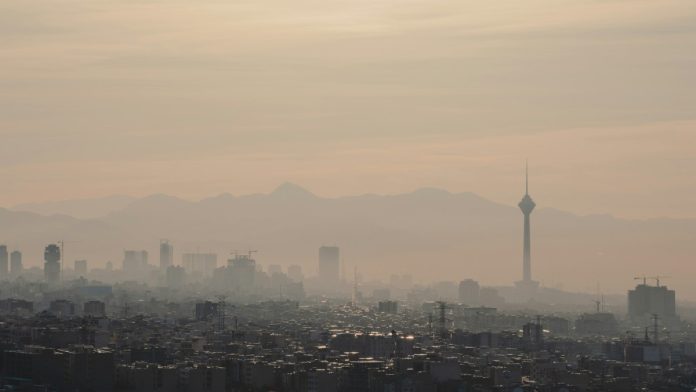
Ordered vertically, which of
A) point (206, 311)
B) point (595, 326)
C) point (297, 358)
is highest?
point (206, 311)

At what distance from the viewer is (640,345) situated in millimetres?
126500

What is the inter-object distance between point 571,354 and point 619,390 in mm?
38251

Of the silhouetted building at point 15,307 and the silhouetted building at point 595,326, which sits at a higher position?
the silhouetted building at point 15,307

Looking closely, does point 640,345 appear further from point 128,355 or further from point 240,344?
point 128,355

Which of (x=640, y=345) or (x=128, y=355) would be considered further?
(x=640, y=345)

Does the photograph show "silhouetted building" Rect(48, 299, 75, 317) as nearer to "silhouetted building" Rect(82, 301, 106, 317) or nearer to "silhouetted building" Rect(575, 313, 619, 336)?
"silhouetted building" Rect(82, 301, 106, 317)

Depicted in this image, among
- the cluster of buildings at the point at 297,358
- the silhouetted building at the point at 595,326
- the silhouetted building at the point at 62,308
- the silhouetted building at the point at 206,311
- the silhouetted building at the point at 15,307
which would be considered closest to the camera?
the cluster of buildings at the point at 297,358

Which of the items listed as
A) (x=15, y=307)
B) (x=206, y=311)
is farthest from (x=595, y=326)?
(x=15, y=307)

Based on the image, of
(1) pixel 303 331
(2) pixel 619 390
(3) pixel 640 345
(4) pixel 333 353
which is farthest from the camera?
(1) pixel 303 331

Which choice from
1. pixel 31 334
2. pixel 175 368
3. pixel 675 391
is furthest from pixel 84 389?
pixel 675 391

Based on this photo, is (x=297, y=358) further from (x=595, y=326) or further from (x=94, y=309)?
(x=595, y=326)

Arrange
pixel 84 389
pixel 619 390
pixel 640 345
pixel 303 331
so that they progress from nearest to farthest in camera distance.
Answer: pixel 84 389 → pixel 619 390 → pixel 640 345 → pixel 303 331

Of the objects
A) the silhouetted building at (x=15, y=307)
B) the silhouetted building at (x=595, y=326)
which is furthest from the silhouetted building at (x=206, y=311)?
the silhouetted building at (x=595, y=326)

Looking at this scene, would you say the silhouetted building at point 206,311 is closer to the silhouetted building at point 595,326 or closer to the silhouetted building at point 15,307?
the silhouetted building at point 15,307
